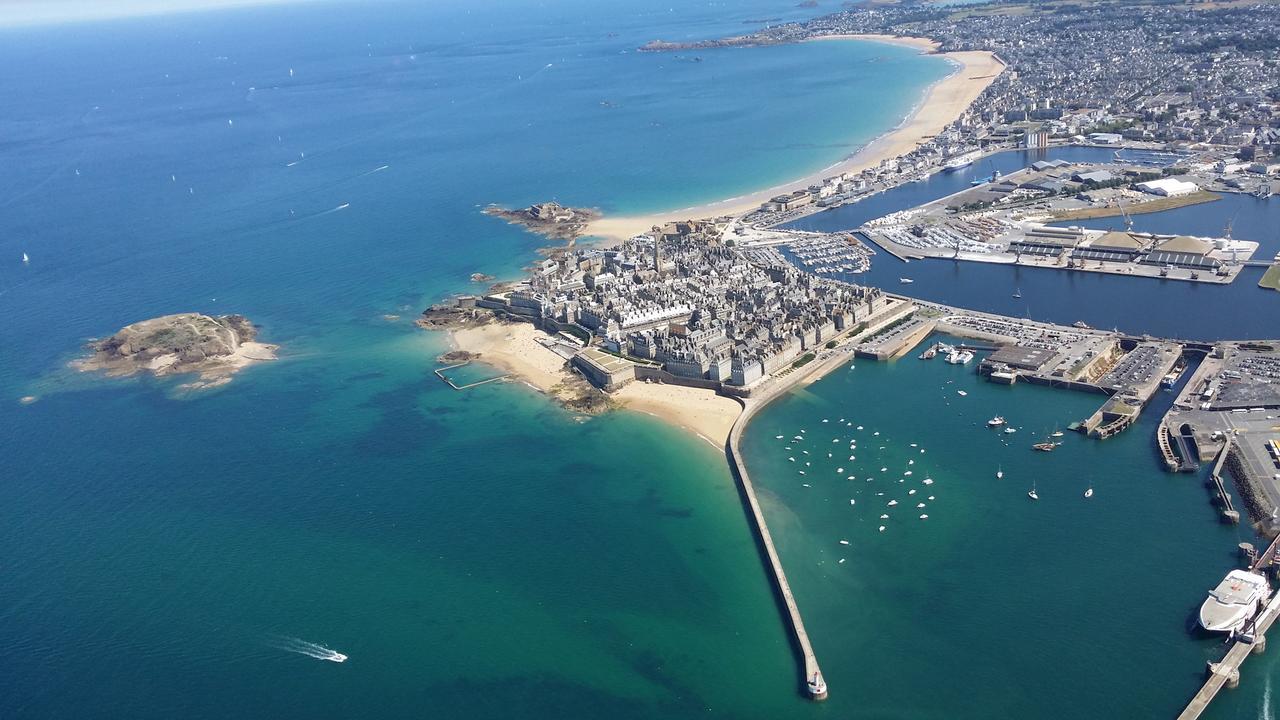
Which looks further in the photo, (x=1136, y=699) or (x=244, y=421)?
(x=244, y=421)

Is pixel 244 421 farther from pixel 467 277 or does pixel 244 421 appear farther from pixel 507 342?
pixel 467 277

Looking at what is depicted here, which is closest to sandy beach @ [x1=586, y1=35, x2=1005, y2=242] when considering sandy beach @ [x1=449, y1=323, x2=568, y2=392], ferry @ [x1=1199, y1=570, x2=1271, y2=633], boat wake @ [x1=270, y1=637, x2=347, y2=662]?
sandy beach @ [x1=449, y1=323, x2=568, y2=392]

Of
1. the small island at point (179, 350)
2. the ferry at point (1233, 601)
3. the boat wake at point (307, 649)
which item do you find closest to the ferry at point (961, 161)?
the small island at point (179, 350)

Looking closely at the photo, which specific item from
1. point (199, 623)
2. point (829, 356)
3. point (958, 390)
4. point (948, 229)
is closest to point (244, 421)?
point (199, 623)

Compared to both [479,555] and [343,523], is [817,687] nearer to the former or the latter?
[479,555]

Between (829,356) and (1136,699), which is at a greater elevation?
(829,356)

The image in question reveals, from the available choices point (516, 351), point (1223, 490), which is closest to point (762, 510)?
point (1223, 490)
